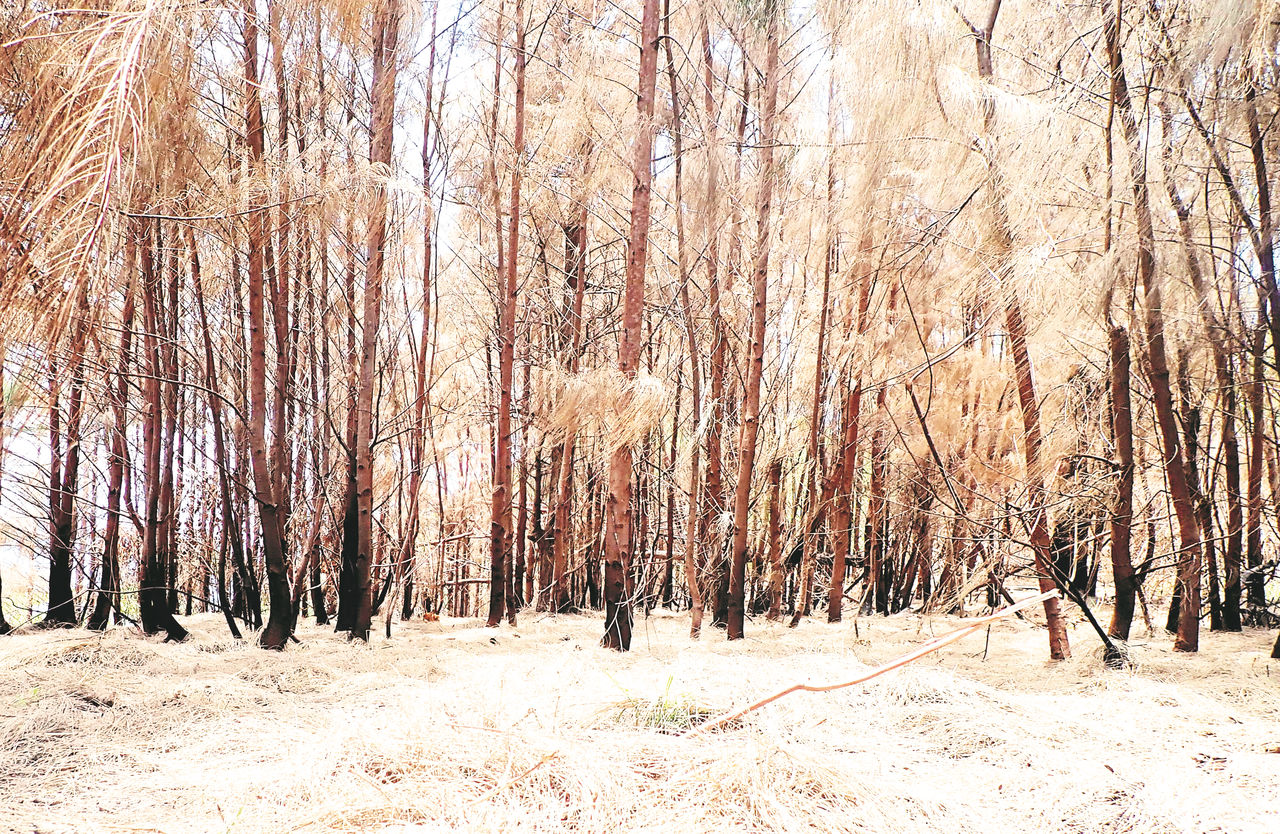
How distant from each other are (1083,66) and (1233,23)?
83 cm

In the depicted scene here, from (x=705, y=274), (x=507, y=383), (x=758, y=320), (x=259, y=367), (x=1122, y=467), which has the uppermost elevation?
(x=705, y=274)

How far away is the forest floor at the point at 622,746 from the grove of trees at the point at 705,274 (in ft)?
1.98

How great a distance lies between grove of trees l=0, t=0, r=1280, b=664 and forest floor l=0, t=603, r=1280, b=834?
60cm

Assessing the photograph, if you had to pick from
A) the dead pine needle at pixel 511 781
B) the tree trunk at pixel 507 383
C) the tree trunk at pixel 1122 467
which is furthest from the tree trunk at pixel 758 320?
the dead pine needle at pixel 511 781

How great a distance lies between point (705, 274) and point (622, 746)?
3.68 metres

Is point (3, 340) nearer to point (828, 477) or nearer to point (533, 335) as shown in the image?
point (828, 477)

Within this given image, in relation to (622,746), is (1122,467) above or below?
above

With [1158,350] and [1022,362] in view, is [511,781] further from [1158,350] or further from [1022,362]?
[1158,350]

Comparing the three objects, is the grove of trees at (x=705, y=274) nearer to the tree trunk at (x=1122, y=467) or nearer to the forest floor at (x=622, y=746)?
the tree trunk at (x=1122, y=467)

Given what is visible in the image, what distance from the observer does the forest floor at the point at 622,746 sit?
5.01ft

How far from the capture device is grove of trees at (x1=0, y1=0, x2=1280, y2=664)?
2.72 m

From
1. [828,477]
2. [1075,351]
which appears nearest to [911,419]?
[828,477]

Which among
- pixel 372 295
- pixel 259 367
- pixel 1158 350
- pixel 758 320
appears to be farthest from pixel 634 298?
pixel 1158 350

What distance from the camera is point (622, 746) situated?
1.84m
